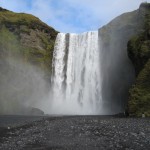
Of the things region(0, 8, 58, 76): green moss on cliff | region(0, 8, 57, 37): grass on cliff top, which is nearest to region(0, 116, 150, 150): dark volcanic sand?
region(0, 8, 58, 76): green moss on cliff

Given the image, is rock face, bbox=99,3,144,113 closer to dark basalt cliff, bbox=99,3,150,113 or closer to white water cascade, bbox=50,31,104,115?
dark basalt cliff, bbox=99,3,150,113

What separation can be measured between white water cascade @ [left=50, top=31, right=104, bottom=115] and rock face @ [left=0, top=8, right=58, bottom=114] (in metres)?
3.13

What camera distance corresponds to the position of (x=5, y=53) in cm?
7581

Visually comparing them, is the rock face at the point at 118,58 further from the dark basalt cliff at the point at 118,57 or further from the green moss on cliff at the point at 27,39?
the green moss on cliff at the point at 27,39

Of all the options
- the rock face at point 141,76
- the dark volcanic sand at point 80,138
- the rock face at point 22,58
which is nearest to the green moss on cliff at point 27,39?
the rock face at point 22,58

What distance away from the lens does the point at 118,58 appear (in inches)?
2945

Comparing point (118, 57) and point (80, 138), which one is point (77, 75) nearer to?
point (118, 57)

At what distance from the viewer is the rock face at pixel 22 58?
232 ft

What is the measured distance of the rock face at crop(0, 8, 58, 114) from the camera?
232 feet

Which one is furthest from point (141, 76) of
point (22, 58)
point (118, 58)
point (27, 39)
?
point (27, 39)

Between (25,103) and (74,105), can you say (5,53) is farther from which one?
(74,105)

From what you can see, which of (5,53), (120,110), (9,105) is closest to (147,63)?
(120,110)

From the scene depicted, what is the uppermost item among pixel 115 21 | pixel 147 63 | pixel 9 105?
pixel 115 21

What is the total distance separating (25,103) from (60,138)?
48308 mm
